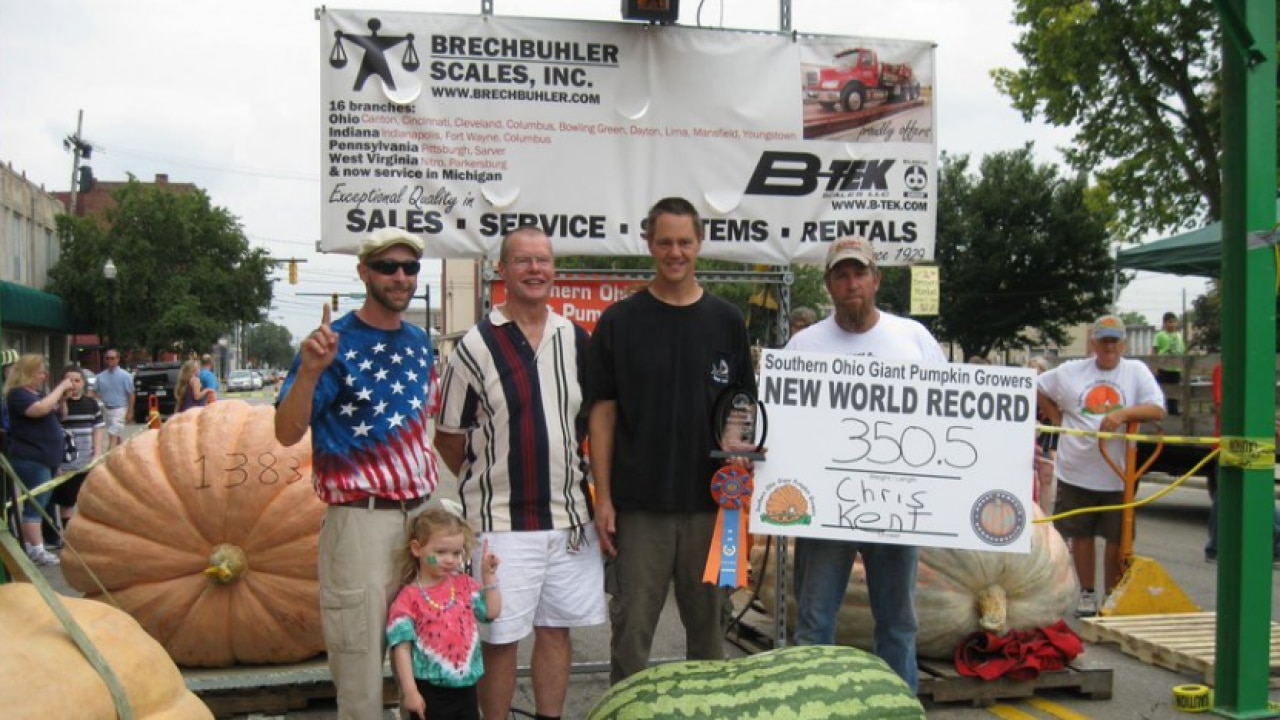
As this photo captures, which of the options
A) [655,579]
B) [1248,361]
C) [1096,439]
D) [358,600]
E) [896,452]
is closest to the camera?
[358,600]

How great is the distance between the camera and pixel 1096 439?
7.08m

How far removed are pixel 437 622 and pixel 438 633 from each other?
0.04 metres

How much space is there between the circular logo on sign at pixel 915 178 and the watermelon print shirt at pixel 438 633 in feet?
11.7

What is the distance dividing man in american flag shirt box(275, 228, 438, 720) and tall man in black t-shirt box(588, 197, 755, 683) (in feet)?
2.38

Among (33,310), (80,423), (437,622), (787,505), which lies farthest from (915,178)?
(33,310)

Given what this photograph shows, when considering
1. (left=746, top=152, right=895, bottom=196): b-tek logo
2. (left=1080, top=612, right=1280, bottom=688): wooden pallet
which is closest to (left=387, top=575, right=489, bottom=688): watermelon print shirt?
(left=746, top=152, right=895, bottom=196): b-tek logo

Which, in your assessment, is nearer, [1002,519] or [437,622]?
[437,622]

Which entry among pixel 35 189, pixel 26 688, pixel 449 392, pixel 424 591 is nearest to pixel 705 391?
pixel 449 392

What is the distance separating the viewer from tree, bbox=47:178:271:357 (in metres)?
48.1

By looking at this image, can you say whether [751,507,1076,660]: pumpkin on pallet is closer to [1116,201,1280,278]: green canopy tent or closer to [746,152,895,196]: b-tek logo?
[746,152,895,196]: b-tek logo

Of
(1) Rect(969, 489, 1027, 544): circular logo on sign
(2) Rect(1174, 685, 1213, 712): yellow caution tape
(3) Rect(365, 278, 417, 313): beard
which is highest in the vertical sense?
(3) Rect(365, 278, 417, 313): beard

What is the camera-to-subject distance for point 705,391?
4.07 metres

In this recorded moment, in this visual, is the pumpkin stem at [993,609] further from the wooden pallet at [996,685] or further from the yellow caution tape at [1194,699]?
the yellow caution tape at [1194,699]

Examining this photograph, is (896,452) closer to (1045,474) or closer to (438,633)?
(438,633)
